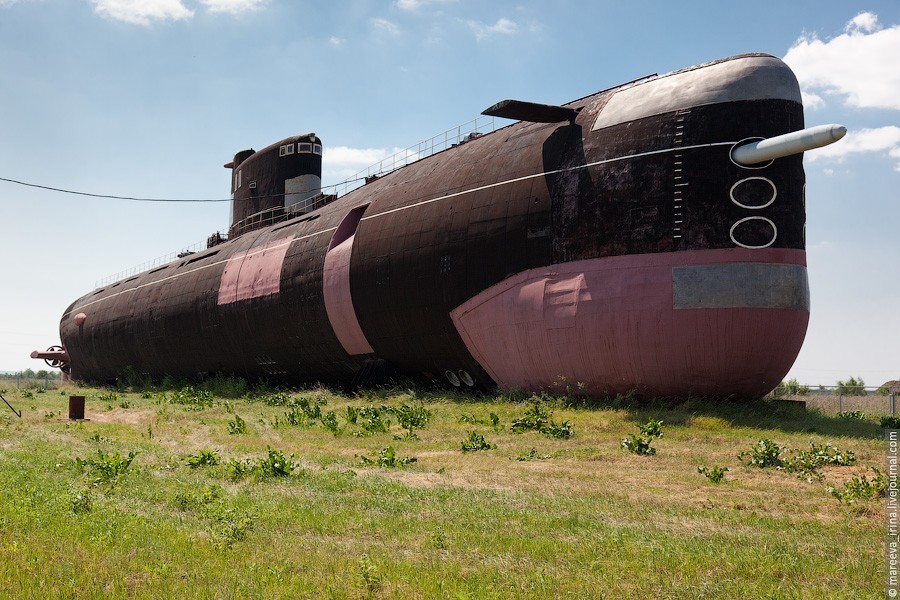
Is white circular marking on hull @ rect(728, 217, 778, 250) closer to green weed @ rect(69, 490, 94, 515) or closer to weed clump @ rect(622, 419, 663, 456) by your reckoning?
weed clump @ rect(622, 419, 663, 456)

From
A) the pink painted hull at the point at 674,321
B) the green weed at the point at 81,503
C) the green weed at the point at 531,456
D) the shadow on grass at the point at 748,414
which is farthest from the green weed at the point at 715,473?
the green weed at the point at 81,503

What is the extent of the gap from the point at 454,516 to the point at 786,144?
13025mm

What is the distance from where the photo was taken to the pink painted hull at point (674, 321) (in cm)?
1859

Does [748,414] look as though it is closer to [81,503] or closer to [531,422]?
[531,422]

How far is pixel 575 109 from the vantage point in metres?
22.8

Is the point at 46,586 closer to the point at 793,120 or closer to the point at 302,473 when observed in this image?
the point at 302,473

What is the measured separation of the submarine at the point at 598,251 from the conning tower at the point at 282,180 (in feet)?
36.9

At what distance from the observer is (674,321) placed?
18.8 metres

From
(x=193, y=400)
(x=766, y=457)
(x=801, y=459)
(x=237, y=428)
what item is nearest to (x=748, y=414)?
(x=801, y=459)

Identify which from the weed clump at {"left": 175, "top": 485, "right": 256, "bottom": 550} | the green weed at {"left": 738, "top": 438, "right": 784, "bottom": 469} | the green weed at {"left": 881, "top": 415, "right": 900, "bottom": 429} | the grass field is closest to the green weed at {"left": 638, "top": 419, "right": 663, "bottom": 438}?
the grass field

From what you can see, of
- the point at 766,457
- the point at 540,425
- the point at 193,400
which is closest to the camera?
the point at 766,457

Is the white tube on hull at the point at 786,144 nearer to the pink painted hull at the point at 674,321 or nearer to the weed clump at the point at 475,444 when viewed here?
the pink painted hull at the point at 674,321

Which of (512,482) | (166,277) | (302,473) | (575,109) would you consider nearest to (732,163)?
(575,109)

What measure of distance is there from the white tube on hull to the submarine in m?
0.04
